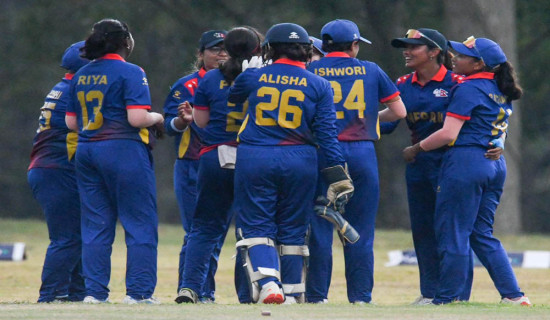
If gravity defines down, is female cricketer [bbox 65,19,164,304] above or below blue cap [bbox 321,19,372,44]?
below

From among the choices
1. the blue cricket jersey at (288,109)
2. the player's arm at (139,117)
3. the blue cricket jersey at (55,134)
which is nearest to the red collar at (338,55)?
the blue cricket jersey at (288,109)

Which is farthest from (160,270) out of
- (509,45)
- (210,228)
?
(509,45)

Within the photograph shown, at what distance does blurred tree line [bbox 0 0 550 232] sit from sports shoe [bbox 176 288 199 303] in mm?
14622

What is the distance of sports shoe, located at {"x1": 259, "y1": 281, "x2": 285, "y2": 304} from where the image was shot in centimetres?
830

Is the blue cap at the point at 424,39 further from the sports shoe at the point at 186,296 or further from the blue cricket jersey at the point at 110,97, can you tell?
the sports shoe at the point at 186,296

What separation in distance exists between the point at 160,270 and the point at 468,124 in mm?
6998

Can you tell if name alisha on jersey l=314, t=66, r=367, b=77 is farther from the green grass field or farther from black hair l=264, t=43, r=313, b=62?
the green grass field

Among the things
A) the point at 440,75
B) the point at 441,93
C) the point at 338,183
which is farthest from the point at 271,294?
the point at 440,75

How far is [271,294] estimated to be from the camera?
8289 mm

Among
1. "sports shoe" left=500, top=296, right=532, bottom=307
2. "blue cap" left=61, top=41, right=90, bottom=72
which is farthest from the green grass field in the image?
"blue cap" left=61, top=41, right=90, bottom=72

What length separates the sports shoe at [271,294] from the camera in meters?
8.30

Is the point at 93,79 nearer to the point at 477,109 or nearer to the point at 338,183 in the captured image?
the point at 338,183

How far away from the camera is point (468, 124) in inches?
361

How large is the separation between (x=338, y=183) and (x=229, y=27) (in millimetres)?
18858
